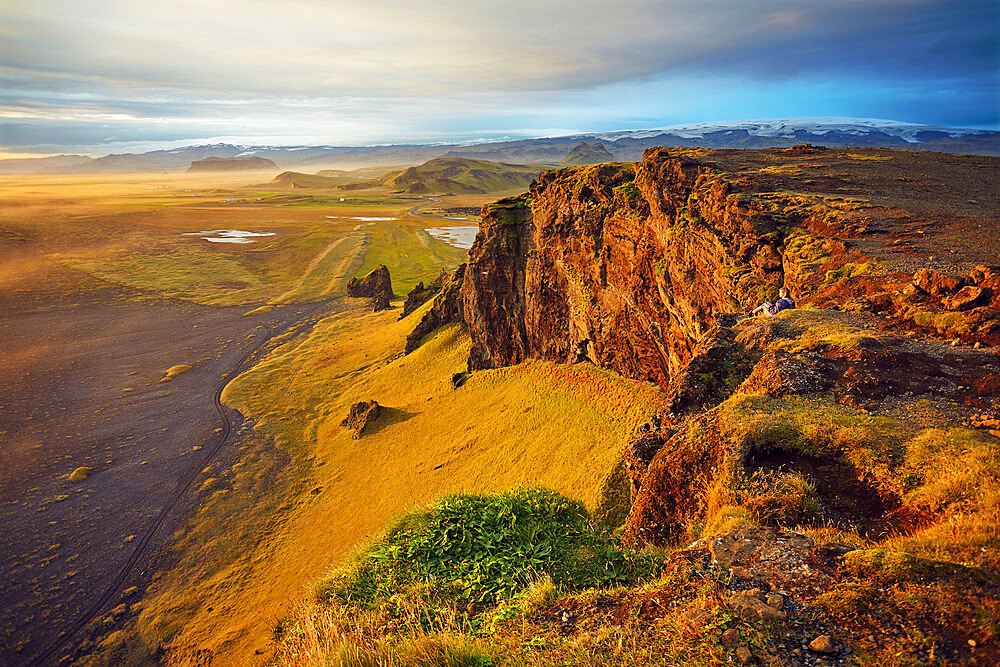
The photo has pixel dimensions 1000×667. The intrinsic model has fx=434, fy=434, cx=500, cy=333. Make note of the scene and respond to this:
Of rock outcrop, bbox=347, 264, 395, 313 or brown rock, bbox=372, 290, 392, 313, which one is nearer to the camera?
brown rock, bbox=372, 290, 392, 313

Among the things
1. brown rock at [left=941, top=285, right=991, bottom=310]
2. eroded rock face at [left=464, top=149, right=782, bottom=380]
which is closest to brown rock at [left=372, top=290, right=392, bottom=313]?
eroded rock face at [left=464, top=149, right=782, bottom=380]

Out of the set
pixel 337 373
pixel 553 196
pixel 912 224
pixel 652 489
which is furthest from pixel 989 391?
pixel 337 373

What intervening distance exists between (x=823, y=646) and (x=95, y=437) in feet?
166

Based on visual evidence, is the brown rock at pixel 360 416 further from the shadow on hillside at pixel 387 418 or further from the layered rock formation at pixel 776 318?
the layered rock formation at pixel 776 318

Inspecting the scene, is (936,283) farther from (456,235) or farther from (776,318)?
(456,235)

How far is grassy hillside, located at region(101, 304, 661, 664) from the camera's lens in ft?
65.3

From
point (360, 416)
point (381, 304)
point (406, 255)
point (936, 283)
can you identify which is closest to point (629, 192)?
point (936, 283)

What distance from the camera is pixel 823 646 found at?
13.9 feet

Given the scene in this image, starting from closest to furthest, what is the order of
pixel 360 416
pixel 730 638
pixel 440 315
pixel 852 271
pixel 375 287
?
pixel 730 638 < pixel 852 271 < pixel 360 416 < pixel 440 315 < pixel 375 287

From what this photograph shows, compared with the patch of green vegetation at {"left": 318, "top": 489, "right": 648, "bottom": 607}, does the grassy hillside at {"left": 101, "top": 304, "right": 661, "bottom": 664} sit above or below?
below

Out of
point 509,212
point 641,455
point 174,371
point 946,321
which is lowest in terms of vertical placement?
point 174,371

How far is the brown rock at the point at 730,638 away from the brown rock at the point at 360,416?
30.5 m

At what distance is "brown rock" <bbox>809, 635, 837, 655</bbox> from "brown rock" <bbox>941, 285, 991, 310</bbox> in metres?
10.9

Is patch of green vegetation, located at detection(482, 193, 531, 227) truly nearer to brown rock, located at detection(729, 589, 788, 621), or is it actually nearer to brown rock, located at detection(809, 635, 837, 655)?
brown rock, located at detection(729, 589, 788, 621)
